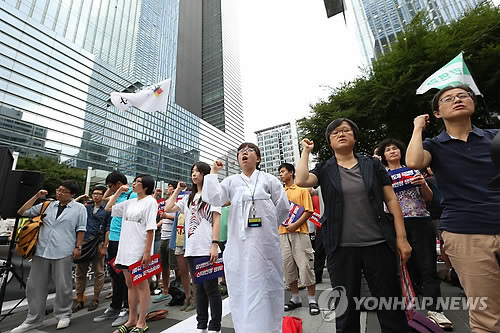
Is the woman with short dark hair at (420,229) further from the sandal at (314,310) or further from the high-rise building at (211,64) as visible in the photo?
the high-rise building at (211,64)

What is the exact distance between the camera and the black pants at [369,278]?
52.2 inches

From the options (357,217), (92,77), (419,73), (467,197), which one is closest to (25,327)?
(357,217)

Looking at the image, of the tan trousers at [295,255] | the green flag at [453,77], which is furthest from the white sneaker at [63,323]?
the green flag at [453,77]

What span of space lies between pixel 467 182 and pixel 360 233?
0.72 m

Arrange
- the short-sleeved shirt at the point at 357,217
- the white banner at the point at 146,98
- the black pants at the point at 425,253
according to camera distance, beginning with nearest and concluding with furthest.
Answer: the short-sleeved shirt at the point at 357,217 → the black pants at the point at 425,253 → the white banner at the point at 146,98

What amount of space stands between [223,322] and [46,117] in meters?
41.2

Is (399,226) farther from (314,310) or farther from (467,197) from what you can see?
(314,310)

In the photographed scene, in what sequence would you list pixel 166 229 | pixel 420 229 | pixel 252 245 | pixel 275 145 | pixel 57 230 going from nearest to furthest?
pixel 252 245 < pixel 420 229 < pixel 57 230 < pixel 166 229 < pixel 275 145

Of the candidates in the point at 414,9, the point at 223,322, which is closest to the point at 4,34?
the point at 223,322

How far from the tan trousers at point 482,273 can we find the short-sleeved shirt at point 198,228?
2.13 meters

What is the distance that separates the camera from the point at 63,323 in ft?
9.46

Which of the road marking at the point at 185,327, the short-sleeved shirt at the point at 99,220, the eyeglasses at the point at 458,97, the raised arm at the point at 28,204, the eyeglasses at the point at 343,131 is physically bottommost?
the road marking at the point at 185,327

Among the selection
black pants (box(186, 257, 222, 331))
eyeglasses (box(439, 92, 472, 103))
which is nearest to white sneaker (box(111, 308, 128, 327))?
black pants (box(186, 257, 222, 331))

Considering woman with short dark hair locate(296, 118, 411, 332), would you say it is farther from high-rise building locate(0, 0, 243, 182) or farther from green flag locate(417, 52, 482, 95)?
high-rise building locate(0, 0, 243, 182)
